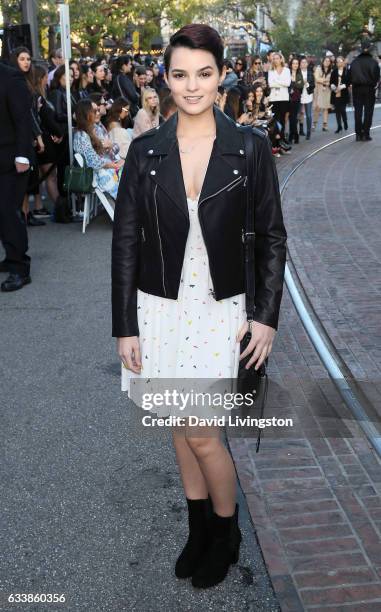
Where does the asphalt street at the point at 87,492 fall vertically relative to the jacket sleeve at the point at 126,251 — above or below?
below

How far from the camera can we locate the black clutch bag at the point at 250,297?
2.75m

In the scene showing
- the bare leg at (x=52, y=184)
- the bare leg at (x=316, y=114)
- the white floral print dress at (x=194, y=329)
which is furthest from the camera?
the bare leg at (x=316, y=114)

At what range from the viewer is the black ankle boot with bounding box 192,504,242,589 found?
3.10m

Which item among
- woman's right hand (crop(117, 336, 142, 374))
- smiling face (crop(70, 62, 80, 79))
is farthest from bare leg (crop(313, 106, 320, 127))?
woman's right hand (crop(117, 336, 142, 374))

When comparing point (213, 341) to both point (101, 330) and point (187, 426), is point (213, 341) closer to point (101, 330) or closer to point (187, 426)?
point (187, 426)

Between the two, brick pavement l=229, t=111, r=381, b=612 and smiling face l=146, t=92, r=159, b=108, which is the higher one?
smiling face l=146, t=92, r=159, b=108

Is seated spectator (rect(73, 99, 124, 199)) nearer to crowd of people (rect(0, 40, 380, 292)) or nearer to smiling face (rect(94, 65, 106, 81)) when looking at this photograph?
crowd of people (rect(0, 40, 380, 292))

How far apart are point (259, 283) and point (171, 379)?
0.46m

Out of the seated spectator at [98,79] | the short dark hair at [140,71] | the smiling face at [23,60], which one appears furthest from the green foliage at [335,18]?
the smiling face at [23,60]

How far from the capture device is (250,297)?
2836 millimetres

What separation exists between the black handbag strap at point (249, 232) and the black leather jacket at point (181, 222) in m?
0.02

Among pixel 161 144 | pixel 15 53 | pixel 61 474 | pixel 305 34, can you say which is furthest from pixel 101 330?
pixel 305 34

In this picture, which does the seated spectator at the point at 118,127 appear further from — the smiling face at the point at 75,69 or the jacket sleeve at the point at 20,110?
the jacket sleeve at the point at 20,110

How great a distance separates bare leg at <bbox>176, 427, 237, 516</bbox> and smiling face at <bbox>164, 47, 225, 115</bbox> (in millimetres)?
1094
